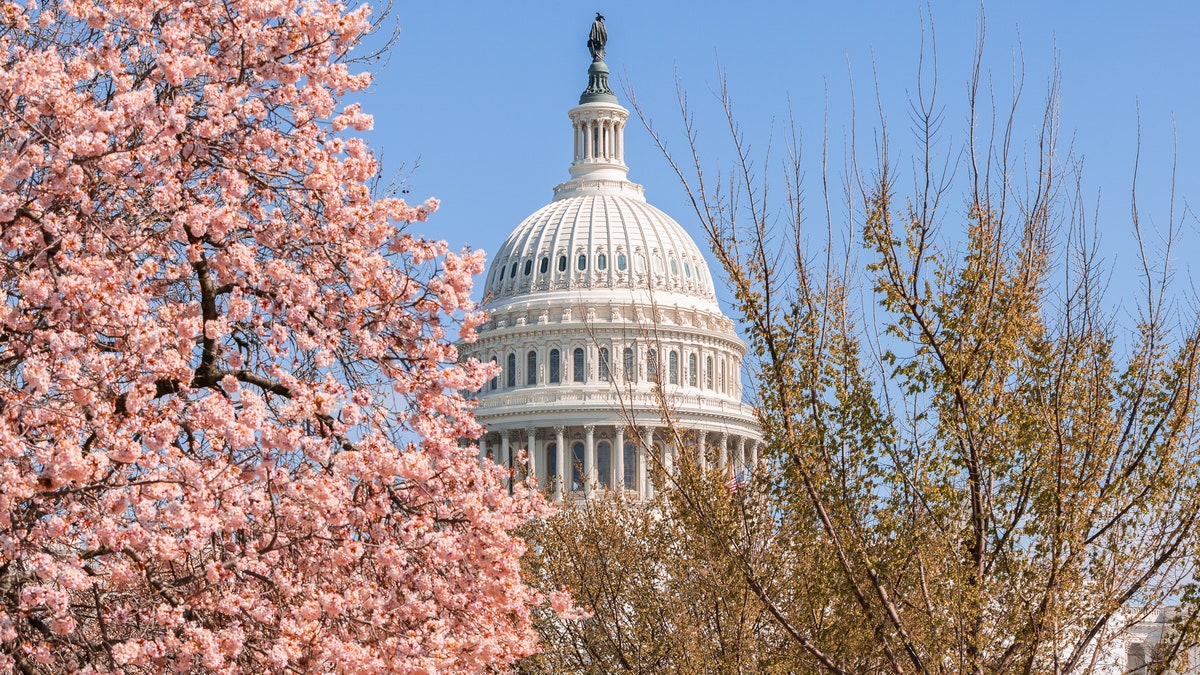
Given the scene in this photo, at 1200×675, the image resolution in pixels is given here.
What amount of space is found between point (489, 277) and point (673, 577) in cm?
10183

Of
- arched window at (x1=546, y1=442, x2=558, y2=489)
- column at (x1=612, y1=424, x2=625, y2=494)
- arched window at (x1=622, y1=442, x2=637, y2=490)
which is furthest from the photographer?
arched window at (x1=546, y1=442, x2=558, y2=489)

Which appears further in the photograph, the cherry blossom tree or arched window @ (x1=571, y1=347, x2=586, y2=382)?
arched window @ (x1=571, y1=347, x2=586, y2=382)

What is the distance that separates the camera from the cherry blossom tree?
454 inches

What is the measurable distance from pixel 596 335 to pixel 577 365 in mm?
A: 7015

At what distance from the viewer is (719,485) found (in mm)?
17719

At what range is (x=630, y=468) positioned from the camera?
117250mm

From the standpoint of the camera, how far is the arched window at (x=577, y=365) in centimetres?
12225

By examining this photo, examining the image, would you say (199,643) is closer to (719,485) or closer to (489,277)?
(719,485)

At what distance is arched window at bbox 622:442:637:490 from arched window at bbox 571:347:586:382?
670 centimetres

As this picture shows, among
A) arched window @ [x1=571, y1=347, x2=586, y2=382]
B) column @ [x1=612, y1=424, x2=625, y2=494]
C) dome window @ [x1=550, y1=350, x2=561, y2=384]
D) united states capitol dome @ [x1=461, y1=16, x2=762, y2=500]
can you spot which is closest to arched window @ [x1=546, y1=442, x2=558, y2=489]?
united states capitol dome @ [x1=461, y1=16, x2=762, y2=500]

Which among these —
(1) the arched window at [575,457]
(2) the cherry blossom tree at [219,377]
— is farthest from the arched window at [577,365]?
(2) the cherry blossom tree at [219,377]

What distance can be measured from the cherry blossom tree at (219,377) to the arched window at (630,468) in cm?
10021

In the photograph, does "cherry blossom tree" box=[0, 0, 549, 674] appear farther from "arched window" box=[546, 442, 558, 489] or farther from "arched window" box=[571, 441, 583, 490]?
"arched window" box=[546, 442, 558, 489]

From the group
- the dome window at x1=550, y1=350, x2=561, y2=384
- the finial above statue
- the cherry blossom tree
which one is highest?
the finial above statue
